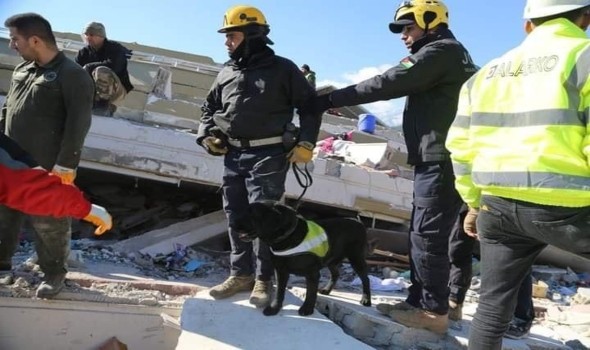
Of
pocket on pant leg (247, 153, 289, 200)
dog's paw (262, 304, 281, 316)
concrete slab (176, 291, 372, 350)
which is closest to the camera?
concrete slab (176, 291, 372, 350)

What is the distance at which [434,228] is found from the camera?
3.57 m

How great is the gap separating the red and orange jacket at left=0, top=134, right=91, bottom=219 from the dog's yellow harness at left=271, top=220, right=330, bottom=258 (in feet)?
4.16

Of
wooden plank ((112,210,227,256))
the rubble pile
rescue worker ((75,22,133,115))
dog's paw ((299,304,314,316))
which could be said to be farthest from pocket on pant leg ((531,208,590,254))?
rescue worker ((75,22,133,115))

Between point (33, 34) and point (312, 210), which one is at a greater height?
point (33, 34)

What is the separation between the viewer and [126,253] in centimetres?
561

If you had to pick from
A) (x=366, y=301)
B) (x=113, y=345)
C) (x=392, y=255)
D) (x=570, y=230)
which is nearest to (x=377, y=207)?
(x=392, y=255)

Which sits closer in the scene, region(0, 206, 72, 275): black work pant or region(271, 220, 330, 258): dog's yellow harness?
region(271, 220, 330, 258): dog's yellow harness

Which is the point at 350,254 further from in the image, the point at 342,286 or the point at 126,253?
the point at 126,253

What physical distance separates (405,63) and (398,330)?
5.40ft

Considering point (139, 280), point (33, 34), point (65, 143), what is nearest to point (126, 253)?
point (139, 280)

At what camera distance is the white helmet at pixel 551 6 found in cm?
244

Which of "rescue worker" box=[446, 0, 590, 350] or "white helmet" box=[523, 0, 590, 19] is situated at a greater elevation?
"white helmet" box=[523, 0, 590, 19]

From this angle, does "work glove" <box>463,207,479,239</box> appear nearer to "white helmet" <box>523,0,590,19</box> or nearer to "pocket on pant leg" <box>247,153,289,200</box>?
"white helmet" <box>523,0,590,19</box>

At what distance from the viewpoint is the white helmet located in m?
2.44
